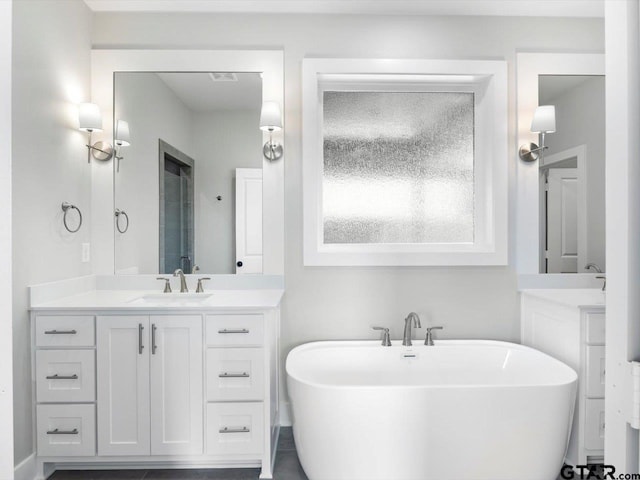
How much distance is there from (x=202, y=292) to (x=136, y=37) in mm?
1682

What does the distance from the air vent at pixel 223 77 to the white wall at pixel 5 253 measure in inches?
79.4

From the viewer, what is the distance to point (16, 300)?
6.23 feet

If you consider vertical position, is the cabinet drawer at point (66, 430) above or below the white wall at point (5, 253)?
below

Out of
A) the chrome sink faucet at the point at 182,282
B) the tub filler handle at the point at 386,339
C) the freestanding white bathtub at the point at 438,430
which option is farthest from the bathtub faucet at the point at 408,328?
the chrome sink faucet at the point at 182,282

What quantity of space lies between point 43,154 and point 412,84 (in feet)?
7.31

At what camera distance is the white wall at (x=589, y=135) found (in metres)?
2.59

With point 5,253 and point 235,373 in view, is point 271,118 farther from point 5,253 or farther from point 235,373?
point 5,253

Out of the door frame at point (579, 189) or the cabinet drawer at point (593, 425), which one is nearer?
the cabinet drawer at point (593, 425)

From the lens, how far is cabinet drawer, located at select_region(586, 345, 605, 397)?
205 cm

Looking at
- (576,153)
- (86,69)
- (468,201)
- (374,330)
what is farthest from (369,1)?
(374,330)

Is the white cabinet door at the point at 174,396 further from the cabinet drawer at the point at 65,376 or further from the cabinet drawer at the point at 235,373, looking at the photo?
the cabinet drawer at the point at 65,376

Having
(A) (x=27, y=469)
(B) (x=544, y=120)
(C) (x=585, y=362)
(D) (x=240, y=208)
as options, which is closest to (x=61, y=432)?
(A) (x=27, y=469)

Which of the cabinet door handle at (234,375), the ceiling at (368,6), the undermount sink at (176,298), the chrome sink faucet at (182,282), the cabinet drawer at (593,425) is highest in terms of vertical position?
the ceiling at (368,6)

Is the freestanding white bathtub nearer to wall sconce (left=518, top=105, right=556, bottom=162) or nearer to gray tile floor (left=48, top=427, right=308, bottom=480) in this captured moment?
gray tile floor (left=48, top=427, right=308, bottom=480)
